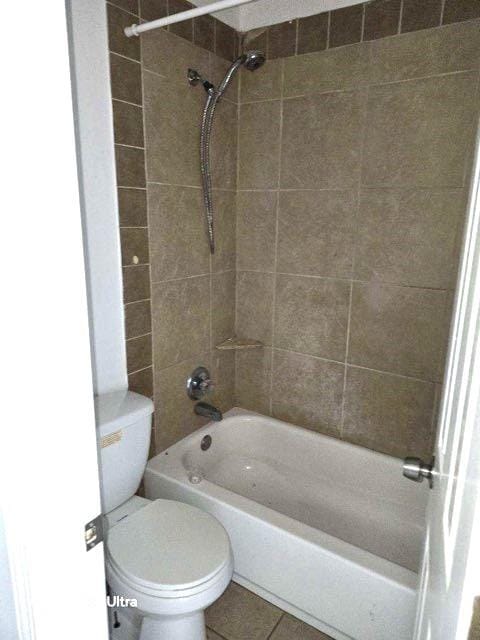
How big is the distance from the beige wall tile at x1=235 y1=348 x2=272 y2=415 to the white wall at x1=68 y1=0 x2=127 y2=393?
83 cm

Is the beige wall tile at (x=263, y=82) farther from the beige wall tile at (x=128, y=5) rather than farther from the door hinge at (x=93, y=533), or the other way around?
the door hinge at (x=93, y=533)

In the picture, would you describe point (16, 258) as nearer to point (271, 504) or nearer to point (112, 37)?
point (112, 37)

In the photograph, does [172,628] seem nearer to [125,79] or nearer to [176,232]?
[176,232]

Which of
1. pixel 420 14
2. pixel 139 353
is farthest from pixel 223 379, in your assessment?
pixel 420 14

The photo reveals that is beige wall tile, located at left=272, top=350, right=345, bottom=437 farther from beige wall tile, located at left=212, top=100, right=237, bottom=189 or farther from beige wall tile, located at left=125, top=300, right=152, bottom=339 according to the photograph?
beige wall tile, located at left=212, top=100, right=237, bottom=189

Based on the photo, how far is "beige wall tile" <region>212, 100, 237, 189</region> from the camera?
2.02 meters

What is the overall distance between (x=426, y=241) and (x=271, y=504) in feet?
4.57

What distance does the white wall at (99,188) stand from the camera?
55.5 inches

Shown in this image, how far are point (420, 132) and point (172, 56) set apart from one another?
1.03 meters

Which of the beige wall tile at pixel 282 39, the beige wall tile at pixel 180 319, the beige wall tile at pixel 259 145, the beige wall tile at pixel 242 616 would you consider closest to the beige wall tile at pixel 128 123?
the beige wall tile at pixel 180 319

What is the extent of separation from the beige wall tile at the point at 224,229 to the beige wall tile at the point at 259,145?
0.13m

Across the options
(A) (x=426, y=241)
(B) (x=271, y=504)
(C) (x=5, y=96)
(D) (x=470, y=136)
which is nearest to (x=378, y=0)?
(D) (x=470, y=136)

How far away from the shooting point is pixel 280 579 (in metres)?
1.59

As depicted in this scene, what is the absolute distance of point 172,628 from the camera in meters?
1.34
